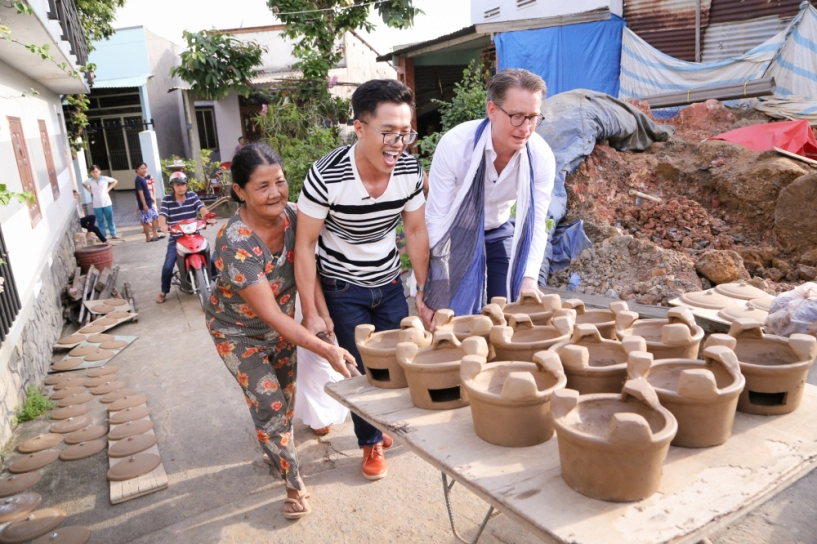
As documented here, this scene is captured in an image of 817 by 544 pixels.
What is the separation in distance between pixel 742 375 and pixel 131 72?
18.3 meters

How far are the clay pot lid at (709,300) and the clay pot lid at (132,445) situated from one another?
334 cm

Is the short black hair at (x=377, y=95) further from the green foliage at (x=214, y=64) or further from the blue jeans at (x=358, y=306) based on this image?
the green foliage at (x=214, y=64)

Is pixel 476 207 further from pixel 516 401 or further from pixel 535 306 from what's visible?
pixel 516 401

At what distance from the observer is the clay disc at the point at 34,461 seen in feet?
10.0

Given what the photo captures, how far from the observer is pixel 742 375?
1397 millimetres

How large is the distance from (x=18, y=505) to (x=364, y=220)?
218 cm

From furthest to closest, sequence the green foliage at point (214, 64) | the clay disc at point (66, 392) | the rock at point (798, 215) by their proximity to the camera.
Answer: the green foliage at point (214, 64) → the rock at point (798, 215) → the clay disc at point (66, 392)

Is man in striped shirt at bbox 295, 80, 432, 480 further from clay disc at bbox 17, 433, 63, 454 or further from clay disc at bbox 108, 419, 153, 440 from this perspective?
clay disc at bbox 17, 433, 63, 454

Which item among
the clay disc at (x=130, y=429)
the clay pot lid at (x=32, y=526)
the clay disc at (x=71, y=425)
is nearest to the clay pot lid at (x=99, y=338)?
the clay disc at (x=71, y=425)

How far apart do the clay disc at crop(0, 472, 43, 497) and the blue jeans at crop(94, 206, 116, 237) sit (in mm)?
8259

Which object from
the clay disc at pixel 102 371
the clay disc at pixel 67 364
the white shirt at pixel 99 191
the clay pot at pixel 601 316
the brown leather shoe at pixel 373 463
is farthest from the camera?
the white shirt at pixel 99 191

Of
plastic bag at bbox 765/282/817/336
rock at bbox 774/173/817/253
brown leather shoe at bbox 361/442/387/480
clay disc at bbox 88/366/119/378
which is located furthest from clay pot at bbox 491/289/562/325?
rock at bbox 774/173/817/253

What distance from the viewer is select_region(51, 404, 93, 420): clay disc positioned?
3670mm

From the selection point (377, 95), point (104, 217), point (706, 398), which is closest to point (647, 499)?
point (706, 398)
